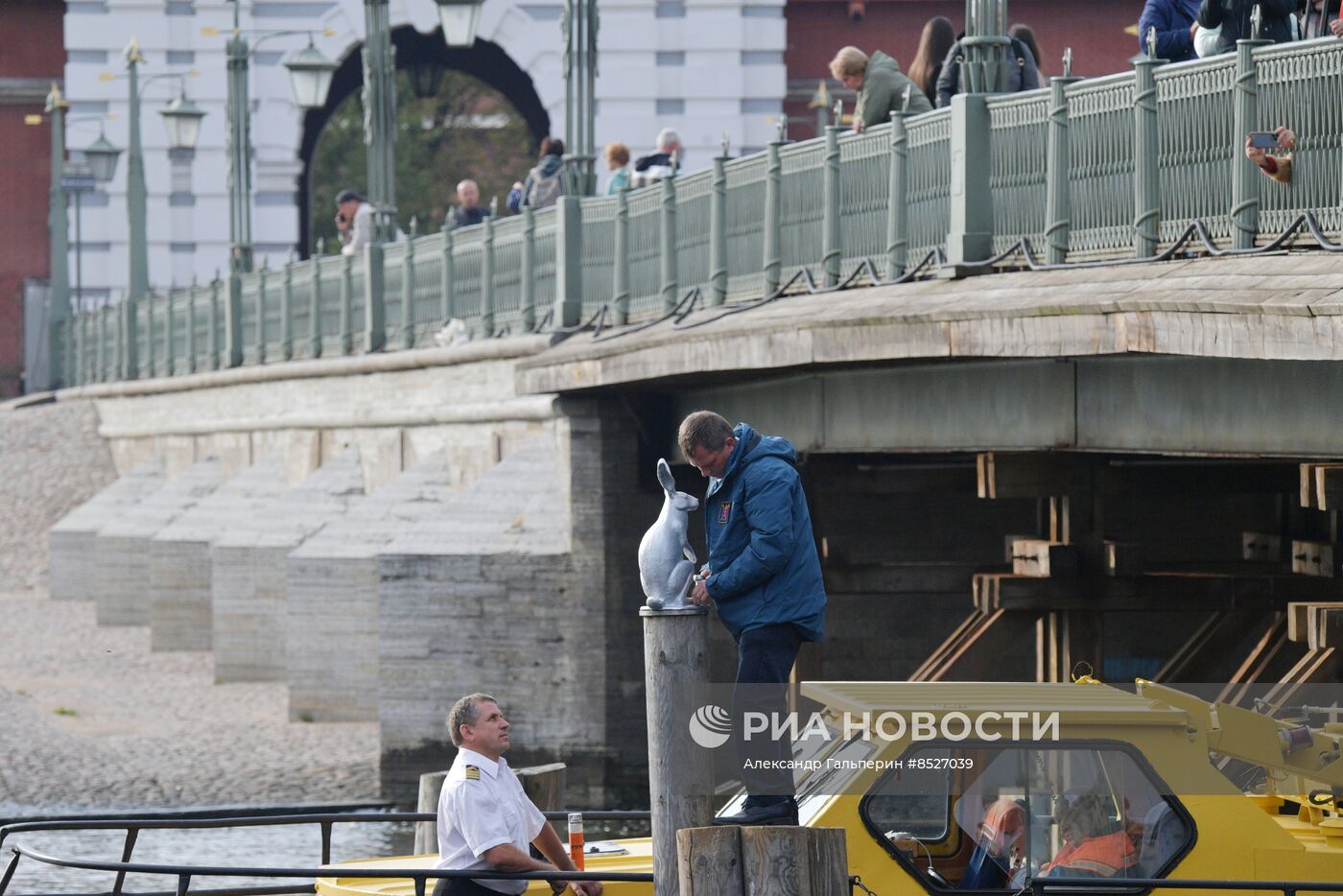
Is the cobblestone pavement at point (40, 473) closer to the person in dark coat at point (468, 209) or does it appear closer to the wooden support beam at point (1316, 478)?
the person in dark coat at point (468, 209)

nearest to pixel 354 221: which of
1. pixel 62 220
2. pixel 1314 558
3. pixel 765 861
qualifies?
pixel 62 220

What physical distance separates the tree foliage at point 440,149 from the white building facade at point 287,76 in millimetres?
7717

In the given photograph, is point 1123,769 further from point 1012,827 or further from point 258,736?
point 258,736

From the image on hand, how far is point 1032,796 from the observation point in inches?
387

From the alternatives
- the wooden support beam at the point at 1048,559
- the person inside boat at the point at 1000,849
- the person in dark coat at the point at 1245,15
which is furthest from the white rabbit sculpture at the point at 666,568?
the wooden support beam at the point at 1048,559


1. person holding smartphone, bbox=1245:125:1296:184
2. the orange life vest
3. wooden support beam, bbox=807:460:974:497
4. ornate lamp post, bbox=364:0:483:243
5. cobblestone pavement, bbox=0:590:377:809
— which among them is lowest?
cobblestone pavement, bbox=0:590:377:809

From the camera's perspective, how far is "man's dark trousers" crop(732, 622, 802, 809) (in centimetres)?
990

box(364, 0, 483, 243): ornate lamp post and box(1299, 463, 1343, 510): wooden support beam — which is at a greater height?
box(364, 0, 483, 243): ornate lamp post

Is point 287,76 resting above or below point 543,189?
above

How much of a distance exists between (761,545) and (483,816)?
143 centimetres

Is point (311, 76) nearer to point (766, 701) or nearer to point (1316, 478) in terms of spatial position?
point (1316, 478)

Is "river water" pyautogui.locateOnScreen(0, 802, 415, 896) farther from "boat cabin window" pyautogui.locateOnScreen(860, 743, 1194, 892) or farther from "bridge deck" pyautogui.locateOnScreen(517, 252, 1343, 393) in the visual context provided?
"boat cabin window" pyautogui.locateOnScreen(860, 743, 1194, 892)

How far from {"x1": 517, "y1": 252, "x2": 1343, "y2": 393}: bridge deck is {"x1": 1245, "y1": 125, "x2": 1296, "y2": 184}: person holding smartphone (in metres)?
0.39

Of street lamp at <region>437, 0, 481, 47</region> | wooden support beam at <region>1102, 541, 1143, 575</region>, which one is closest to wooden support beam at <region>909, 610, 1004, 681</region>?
wooden support beam at <region>1102, 541, 1143, 575</region>
